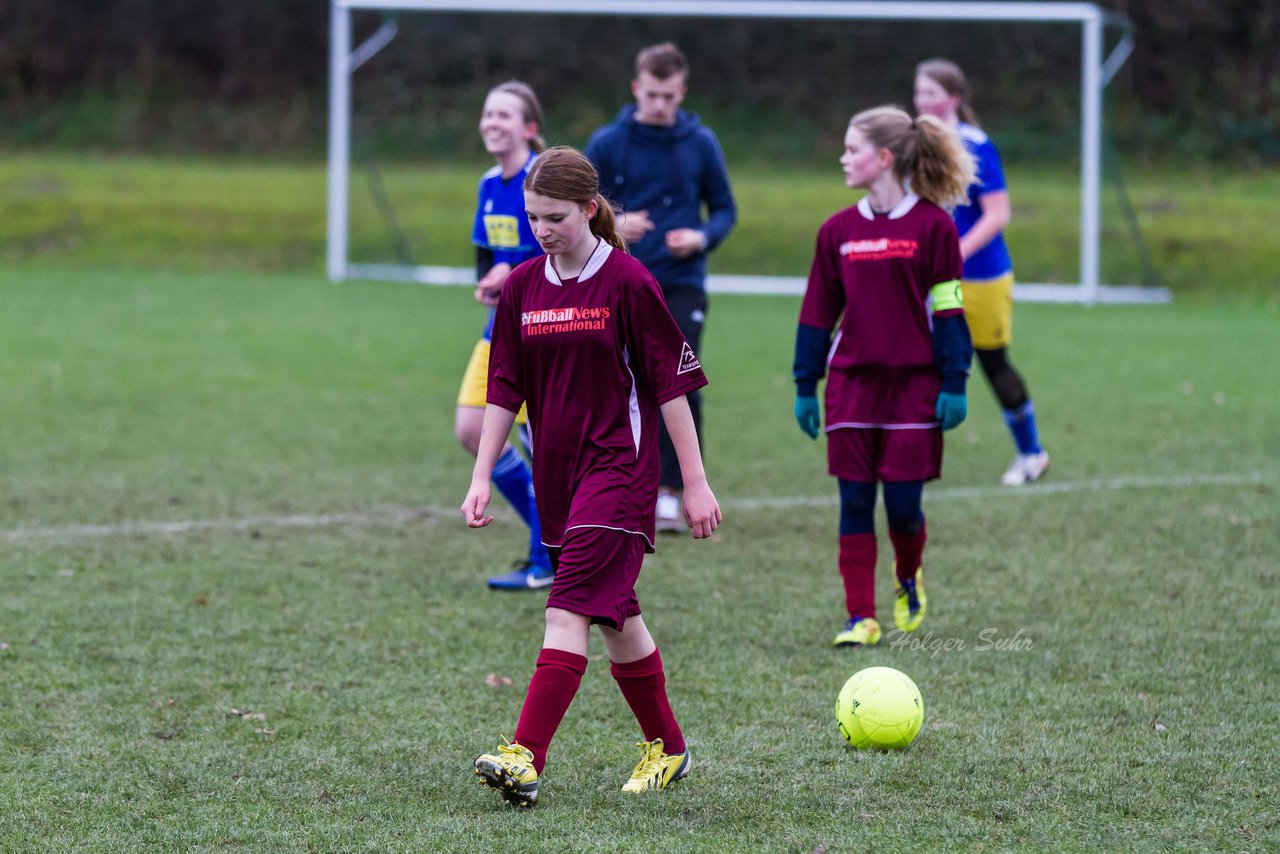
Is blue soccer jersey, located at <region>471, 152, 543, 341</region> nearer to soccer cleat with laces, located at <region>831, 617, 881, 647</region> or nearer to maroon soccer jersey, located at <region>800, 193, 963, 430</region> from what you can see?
maroon soccer jersey, located at <region>800, 193, 963, 430</region>

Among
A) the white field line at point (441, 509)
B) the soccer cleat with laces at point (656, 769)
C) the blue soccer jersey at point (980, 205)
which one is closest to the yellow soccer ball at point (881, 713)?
the soccer cleat with laces at point (656, 769)

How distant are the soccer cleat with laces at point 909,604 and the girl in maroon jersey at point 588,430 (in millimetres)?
1645

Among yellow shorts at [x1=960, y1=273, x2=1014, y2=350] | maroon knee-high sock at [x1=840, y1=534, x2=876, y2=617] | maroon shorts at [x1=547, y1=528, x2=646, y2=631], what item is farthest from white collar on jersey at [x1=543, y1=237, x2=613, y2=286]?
yellow shorts at [x1=960, y1=273, x2=1014, y2=350]

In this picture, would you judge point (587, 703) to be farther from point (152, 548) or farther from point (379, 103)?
point (379, 103)

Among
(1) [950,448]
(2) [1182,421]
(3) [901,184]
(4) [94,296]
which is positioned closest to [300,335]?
(4) [94,296]

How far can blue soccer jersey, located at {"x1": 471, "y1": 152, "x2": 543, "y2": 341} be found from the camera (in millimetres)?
5844

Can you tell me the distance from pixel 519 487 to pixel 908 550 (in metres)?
1.67

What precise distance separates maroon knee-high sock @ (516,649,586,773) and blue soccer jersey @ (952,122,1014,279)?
166 inches

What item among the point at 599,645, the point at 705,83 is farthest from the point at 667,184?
the point at 705,83

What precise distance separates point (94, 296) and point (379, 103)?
392cm

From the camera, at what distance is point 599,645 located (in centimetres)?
527

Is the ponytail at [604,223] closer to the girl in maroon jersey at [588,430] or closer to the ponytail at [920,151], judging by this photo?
the girl in maroon jersey at [588,430]

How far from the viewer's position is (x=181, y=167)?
2531 cm

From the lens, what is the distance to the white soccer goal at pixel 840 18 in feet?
51.9
